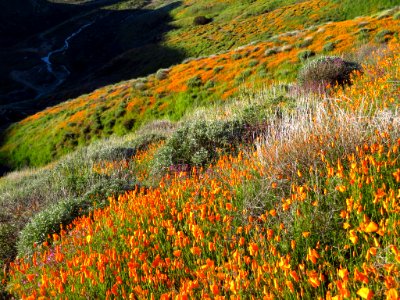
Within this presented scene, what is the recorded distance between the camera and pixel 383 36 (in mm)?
16797

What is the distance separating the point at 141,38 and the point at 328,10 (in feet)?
166

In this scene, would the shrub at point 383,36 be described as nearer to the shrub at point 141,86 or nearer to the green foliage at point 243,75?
the green foliage at point 243,75

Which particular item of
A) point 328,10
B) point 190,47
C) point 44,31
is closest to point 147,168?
point 328,10

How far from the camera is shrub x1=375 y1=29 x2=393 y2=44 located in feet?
Result: 53.2

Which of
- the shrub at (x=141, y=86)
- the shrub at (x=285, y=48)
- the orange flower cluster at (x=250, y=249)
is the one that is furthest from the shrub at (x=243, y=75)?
the orange flower cluster at (x=250, y=249)

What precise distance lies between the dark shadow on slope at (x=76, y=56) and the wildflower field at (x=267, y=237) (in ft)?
145

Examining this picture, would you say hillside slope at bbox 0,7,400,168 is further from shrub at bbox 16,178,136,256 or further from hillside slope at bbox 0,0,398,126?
hillside slope at bbox 0,0,398,126

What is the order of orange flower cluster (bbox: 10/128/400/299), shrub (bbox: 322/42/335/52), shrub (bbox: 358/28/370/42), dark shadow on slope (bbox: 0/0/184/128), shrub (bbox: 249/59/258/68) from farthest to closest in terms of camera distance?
dark shadow on slope (bbox: 0/0/184/128) → shrub (bbox: 249/59/258/68) → shrub (bbox: 322/42/335/52) → shrub (bbox: 358/28/370/42) → orange flower cluster (bbox: 10/128/400/299)

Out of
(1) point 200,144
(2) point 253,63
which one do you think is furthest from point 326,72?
(2) point 253,63

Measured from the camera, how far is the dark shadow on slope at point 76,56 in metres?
53.9

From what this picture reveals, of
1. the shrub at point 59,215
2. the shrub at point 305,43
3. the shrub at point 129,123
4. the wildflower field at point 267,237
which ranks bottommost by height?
the shrub at point 129,123

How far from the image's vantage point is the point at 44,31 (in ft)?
375

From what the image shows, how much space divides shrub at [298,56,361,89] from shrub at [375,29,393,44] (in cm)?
525

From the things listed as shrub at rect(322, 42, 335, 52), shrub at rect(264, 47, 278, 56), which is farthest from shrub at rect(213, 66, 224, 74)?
shrub at rect(322, 42, 335, 52)
